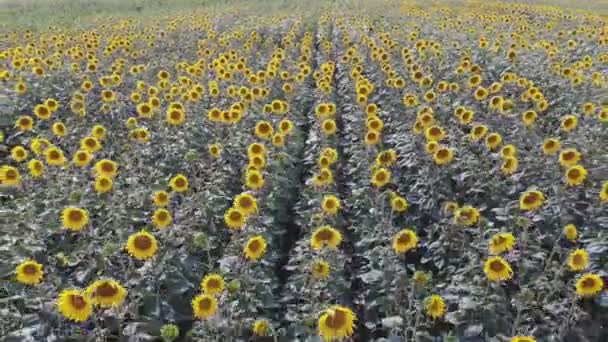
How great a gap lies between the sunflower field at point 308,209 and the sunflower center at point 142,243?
0.04 meters

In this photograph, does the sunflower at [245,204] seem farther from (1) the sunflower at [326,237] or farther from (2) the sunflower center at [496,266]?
(2) the sunflower center at [496,266]

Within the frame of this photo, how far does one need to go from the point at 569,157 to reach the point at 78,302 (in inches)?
142

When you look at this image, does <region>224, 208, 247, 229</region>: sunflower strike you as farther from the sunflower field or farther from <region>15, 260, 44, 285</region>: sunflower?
<region>15, 260, 44, 285</region>: sunflower

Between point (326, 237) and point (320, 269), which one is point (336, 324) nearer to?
point (320, 269)

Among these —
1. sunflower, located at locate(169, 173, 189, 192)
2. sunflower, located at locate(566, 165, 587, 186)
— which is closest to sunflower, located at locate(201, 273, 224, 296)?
sunflower, located at locate(169, 173, 189, 192)

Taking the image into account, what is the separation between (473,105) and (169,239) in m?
4.12

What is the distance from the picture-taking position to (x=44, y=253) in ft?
13.4

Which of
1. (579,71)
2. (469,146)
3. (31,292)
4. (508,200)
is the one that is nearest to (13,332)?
(31,292)

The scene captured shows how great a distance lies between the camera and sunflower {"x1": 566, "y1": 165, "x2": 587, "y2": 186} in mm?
4062

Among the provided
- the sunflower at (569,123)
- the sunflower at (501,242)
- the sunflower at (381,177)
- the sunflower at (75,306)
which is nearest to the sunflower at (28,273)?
the sunflower at (75,306)

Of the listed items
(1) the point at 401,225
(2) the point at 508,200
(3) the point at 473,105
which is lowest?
(1) the point at 401,225

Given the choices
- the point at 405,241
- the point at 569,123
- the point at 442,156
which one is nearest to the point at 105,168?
the point at 405,241

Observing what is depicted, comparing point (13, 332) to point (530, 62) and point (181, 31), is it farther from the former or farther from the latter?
point (181, 31)

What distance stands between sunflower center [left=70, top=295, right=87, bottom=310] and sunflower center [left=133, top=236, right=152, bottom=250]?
2.16 ft
